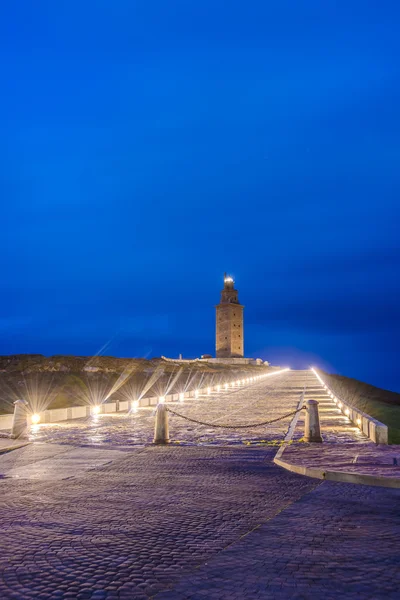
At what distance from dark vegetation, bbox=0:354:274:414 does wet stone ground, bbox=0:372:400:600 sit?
37467mm

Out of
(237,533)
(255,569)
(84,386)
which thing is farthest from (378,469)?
(84,386)

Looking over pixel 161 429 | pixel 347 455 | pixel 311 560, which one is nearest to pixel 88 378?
pixel 161 429

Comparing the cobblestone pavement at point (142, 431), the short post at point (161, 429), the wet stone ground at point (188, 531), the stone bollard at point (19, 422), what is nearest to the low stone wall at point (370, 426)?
the cobblestone pavement at point (142, 431)

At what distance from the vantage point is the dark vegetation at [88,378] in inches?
2112

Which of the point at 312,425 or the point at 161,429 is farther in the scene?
the point at 161,429

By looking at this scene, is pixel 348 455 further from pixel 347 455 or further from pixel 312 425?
pixel 312 425

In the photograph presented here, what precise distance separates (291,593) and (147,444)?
405 inches

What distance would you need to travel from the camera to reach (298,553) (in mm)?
6008

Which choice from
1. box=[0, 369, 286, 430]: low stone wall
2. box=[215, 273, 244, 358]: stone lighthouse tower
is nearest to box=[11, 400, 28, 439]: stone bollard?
box=[0, 369, 286, 430]: low stone wall

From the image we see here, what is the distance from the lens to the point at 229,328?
127250 millimetres

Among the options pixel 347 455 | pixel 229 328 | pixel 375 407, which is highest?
pixel 229 328

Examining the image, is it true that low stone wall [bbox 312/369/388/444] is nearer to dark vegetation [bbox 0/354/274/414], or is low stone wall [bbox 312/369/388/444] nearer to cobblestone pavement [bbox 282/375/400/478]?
cobblestone pavement [bbox 282/375/400/478]

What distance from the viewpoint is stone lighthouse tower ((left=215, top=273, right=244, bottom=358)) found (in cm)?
12725

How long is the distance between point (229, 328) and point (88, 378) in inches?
2433
